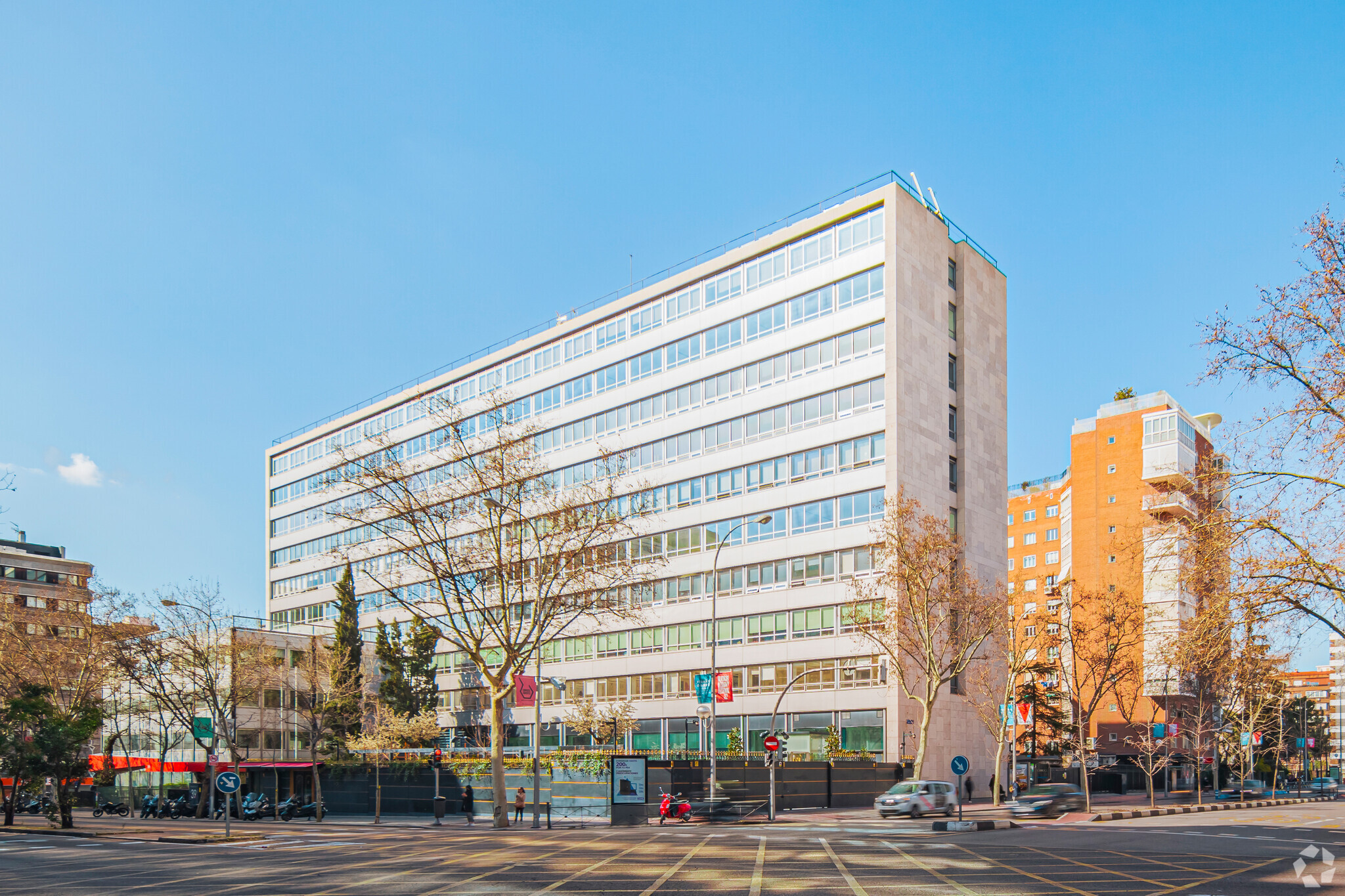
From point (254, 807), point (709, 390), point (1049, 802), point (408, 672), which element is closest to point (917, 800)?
point (1049, 802)

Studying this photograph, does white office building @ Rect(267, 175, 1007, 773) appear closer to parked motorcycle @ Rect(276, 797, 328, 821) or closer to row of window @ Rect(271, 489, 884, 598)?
row of window @ Rect(271, 489, 884, 598)

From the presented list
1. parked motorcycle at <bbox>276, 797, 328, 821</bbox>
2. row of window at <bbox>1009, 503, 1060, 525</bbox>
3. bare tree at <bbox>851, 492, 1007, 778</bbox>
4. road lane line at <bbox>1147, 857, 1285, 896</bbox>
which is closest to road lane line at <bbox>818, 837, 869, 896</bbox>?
road lane line at <bbox>1147, 857, 1285, 896</bbox>

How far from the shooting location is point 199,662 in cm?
5716

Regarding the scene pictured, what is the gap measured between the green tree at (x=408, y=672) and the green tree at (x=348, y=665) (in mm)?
2021

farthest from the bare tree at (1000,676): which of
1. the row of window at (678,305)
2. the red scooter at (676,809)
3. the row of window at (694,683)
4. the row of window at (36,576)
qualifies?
the row of window at (36,576)

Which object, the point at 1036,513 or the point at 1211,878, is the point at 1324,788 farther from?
the point at 1211,878

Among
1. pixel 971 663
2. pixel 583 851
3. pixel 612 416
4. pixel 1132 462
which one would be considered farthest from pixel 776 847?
pixel 1132 462

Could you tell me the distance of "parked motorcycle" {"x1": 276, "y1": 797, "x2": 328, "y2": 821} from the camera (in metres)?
54.2

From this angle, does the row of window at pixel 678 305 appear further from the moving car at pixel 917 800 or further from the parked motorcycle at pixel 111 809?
the moving car at pixel 917 800

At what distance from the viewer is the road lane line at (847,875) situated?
1645cm

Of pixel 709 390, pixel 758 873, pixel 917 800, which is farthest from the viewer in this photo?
pixel 709 390

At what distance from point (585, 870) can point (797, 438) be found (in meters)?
43.4

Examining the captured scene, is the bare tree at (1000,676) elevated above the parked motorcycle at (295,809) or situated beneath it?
elevated above

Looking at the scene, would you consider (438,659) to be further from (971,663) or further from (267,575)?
(971,663)
